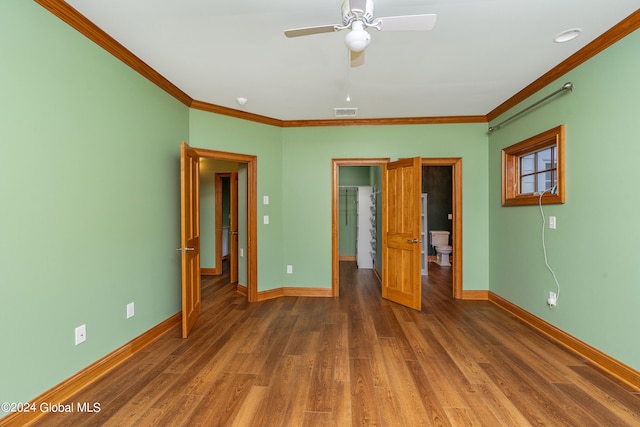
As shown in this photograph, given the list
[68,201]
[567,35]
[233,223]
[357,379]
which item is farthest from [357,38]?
[233,223]

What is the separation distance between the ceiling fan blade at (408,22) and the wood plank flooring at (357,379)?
230 cm

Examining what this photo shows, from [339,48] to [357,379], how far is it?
2592mm

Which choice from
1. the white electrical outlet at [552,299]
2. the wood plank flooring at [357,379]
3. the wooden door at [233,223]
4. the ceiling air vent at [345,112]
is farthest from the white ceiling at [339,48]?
the wood plank flooring at [357,379]

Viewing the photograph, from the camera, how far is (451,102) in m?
3.46

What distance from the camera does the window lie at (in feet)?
8.77

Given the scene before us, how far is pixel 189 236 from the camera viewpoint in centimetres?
291

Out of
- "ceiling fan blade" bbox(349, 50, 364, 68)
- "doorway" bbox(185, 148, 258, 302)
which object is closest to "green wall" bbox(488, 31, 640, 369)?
"ceiling fan blade" bbox(349, 50, 364, 68)

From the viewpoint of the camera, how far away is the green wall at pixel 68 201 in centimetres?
158

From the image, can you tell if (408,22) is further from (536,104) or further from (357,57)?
(536,104)

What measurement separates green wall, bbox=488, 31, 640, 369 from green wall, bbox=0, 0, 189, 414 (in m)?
3.91

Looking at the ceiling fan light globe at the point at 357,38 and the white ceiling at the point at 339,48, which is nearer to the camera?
the ceiling fan light globe at the point at 357,38

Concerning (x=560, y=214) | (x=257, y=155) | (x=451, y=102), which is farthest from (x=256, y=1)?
(x=560, y=214)

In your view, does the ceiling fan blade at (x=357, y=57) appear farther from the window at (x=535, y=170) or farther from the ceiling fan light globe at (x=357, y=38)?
the window at (x=535, y=170)

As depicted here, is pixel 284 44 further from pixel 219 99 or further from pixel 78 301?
pixel 78 301
